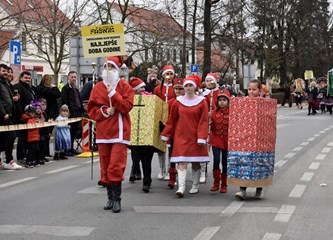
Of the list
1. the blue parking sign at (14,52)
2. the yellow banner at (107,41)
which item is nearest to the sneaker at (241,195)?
the yellow banner at (107,41)

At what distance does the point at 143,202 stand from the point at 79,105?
7.32m

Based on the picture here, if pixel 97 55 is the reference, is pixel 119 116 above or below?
below

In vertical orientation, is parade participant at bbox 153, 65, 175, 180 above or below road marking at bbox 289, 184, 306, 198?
above

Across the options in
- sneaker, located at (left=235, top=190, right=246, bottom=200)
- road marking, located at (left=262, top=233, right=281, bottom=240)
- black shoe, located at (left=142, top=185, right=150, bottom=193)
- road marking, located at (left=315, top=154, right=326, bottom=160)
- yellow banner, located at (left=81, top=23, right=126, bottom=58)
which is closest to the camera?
road marking, located at (left=262, top=233, right=281, bottom=240)

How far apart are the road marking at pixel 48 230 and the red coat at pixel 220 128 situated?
2982 millimetres

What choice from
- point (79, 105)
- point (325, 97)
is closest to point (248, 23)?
point (325, 97)

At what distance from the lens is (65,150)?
1461 centimetres

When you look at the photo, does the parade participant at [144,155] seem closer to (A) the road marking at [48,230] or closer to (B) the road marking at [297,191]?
(B) the road marking at [297,191]

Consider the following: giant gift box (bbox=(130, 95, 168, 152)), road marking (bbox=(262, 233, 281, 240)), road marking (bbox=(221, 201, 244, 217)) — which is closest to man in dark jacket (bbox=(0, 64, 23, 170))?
giant gift box (bbox=(130, 95, 168, 152))

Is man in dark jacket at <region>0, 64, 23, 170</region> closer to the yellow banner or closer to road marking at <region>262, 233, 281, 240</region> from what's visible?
the yellow banner

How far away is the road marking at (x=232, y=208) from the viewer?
7.77 meters

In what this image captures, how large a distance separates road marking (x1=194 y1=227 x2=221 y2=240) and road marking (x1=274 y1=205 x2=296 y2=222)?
853 mm

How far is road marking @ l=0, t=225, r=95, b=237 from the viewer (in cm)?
675

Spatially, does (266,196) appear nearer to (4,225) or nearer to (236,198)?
(236,198)
